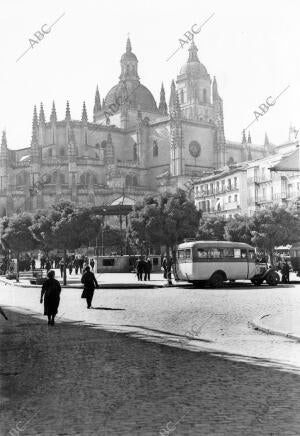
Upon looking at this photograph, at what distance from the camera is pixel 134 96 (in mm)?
103375

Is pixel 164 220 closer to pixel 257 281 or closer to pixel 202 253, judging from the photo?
pixel 257 281

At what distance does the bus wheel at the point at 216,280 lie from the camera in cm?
2498

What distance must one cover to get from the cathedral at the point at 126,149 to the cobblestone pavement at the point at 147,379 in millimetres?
65720

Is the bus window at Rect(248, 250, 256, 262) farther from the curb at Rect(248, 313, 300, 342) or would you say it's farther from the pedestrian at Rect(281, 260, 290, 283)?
the curb at Rect(248, 313, 300, 342)

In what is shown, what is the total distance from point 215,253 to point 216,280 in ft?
3.76

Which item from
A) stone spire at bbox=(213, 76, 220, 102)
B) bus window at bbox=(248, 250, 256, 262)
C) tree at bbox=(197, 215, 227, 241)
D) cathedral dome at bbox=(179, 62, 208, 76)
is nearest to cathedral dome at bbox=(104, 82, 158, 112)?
cathedral dome at bbox=(179, 62, 208, 76)

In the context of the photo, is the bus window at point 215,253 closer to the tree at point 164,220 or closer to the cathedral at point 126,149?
the tree at point 164,220

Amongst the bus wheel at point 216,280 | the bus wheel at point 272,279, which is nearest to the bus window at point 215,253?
the bus wheel at point 216,280

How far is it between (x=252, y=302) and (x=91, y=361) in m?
9.89

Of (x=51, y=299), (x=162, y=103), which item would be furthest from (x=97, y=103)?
(x=51, y=299)

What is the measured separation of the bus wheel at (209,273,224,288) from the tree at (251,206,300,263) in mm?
22669

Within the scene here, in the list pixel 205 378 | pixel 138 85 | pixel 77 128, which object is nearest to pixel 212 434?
pixel 205 378

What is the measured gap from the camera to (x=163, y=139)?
9450cm

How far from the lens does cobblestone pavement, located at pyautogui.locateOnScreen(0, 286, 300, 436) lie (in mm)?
5250
